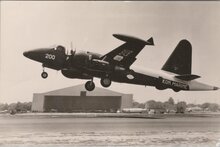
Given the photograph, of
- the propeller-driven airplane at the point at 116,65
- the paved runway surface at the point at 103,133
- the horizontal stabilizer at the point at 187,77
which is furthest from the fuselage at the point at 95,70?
the paved runway surface at the point at 103,133

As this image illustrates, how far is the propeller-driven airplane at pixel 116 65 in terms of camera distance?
828 cm

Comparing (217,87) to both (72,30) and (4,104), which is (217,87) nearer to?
(72,30)

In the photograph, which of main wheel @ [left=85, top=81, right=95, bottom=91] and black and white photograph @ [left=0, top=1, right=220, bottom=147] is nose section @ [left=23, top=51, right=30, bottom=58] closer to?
black and white photograph @ [left=0, top=1, right=220, bottom=147]

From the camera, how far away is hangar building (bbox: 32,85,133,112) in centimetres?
831

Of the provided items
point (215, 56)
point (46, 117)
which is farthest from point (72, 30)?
point (215, 56)

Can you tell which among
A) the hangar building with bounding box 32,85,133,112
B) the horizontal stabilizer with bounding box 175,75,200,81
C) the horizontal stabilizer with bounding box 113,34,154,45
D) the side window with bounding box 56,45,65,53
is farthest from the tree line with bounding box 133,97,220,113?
the side window with bounding box 56,45,65,53

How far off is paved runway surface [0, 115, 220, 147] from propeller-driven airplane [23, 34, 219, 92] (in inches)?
42.2

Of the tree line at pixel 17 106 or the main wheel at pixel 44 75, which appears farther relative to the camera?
the main wheel at pixel 44 75

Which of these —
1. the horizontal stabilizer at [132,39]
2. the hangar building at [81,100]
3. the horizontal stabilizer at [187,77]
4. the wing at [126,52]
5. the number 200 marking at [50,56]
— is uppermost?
the horizontal stabilizer at [132,39]

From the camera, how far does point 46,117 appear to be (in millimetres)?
9680

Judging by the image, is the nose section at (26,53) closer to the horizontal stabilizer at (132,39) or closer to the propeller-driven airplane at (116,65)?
the propeller-driven airplane at (116,65)

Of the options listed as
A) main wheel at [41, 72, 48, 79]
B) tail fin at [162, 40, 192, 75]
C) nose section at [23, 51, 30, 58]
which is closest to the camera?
nose section at [23, 51, 30, 58]

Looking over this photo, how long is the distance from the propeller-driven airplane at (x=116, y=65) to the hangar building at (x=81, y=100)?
0.75 ft

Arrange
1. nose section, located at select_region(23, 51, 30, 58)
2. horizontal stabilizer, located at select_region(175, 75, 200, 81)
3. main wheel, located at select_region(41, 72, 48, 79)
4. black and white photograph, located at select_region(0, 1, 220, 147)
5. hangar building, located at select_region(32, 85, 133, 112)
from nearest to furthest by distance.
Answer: black and white photograph, located at select_region(0, 1, 220, 147)
nose section, located at select_region(23, 51, 30, 58)
main wheel, located at select_region(41, 72, 48, 79)
hangar building, located at select_region(32, 85, 133, 112)
horizontal stabilizer, located at select_region(175, 75, 200, 81)
